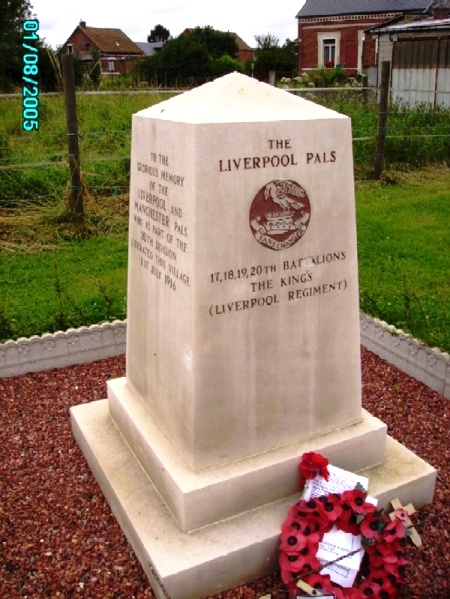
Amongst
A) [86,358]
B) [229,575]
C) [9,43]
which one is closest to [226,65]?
[9,43]

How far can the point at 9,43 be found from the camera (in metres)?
29.0

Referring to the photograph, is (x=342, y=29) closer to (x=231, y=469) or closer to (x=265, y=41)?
(x=265, y=41)

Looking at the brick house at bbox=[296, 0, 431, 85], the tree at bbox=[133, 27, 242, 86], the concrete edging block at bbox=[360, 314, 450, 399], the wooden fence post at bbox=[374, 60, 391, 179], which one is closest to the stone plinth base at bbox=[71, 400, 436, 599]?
the concrete edging block at bbox=[360, 314, 450, 399]

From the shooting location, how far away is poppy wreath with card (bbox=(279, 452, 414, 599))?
8.64 ft

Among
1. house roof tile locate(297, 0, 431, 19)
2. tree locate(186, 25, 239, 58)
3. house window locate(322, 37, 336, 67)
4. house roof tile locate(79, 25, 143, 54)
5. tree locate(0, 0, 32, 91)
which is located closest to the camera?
tree locate(0, 0, 32, 91)

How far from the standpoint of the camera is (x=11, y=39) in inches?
1146

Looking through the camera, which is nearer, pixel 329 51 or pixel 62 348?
pixel 62 348

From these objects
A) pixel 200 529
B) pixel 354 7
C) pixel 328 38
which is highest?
pixel 354 7

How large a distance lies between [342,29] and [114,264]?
29.5 meters

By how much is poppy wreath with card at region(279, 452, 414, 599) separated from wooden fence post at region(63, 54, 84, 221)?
5.56m

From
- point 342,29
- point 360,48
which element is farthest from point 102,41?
point 360,48

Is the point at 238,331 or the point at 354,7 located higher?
the point at 354,7
